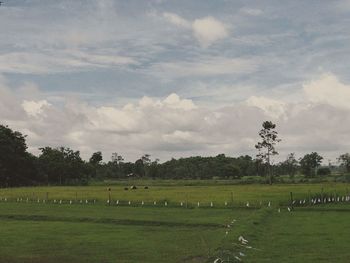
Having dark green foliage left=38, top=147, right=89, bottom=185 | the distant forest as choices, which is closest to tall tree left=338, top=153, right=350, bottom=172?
the distant forest

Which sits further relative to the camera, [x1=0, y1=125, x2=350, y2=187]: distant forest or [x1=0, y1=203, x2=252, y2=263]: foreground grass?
[x1=0, y1=125, x2=350, y2=187]: distant forest

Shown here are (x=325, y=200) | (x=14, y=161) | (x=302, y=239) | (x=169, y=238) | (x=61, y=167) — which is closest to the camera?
(x=302, y=239)

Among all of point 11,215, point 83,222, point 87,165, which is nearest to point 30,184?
point 87,165

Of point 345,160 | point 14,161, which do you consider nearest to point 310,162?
point 345,160

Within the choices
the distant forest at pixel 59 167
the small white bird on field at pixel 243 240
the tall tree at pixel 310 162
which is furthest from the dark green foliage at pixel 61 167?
the small white bird on field at pixel 243 240

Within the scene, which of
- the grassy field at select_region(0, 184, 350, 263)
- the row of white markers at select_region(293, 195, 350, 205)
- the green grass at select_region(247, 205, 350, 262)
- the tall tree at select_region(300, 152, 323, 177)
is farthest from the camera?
the tall tree at select_region(300, 152, 323, 177)

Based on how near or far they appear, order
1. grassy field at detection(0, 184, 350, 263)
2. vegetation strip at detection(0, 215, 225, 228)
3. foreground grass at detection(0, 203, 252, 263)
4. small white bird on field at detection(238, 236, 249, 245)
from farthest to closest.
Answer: vegetation strip at detection(0, 215, 225, 228) → small white bird on field at detection(238, 236, 249, 245) → foreground grass at detection(0, 203, 252, 263) → grassy field at detection(0, 184, 350, 263)

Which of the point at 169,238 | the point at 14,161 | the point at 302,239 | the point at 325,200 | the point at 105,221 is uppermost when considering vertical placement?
the point at 14,161

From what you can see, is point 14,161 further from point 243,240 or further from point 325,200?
point 243,240

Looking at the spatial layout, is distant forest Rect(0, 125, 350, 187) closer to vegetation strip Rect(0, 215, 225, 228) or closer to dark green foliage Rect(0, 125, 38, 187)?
dark green foliage Rect(0, 125, 38, 187)

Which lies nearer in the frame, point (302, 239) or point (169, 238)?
point (302, 239)

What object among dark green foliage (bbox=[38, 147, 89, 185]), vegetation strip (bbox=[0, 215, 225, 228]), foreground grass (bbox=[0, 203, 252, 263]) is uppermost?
dark green foliage (bbox=[38, 147, 89, 185])

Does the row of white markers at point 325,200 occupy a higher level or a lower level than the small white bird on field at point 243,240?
higher

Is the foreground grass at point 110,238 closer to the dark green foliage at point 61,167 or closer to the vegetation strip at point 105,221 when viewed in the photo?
the vegetation strip at point 105,221
